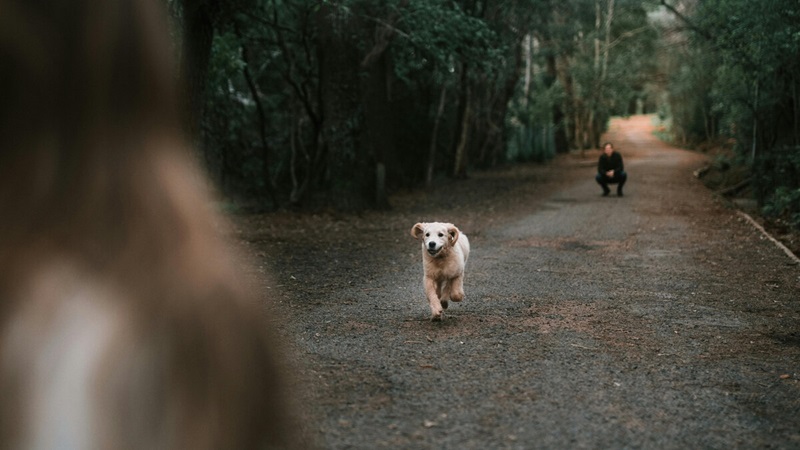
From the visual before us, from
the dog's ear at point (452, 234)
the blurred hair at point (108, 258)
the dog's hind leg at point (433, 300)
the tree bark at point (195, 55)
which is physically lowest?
the dog's hind leg at point (433, 300)

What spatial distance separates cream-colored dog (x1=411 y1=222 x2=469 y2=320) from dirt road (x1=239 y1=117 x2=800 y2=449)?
0.25 metres

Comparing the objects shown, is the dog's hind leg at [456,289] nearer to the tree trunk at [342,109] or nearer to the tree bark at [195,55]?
the tree bark at [195,55]

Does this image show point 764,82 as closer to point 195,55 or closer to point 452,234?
point 195,55

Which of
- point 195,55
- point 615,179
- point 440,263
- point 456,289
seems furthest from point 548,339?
point 615,179

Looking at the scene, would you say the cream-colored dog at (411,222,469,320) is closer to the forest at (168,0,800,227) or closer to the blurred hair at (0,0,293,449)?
the blurred hair at (0,0,293,449)

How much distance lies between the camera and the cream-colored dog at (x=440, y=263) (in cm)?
786

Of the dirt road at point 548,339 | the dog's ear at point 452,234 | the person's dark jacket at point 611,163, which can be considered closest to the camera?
the dirt road at point 548,339

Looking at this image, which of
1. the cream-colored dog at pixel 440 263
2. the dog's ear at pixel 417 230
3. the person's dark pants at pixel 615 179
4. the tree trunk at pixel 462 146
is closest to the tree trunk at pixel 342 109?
the person's dark pants at pixel 615 179

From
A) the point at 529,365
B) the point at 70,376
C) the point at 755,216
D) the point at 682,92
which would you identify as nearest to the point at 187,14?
the point at 529,365

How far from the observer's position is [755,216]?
789 inches

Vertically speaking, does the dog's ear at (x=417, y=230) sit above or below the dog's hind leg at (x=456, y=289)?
above

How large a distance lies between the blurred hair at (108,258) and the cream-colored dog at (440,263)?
5.10 metres

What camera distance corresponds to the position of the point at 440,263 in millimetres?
8117

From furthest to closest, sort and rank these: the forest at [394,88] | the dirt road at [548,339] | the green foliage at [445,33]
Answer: the forest at [394,88]
the green foliage at [445,33]
the dirt road at [548,339]
